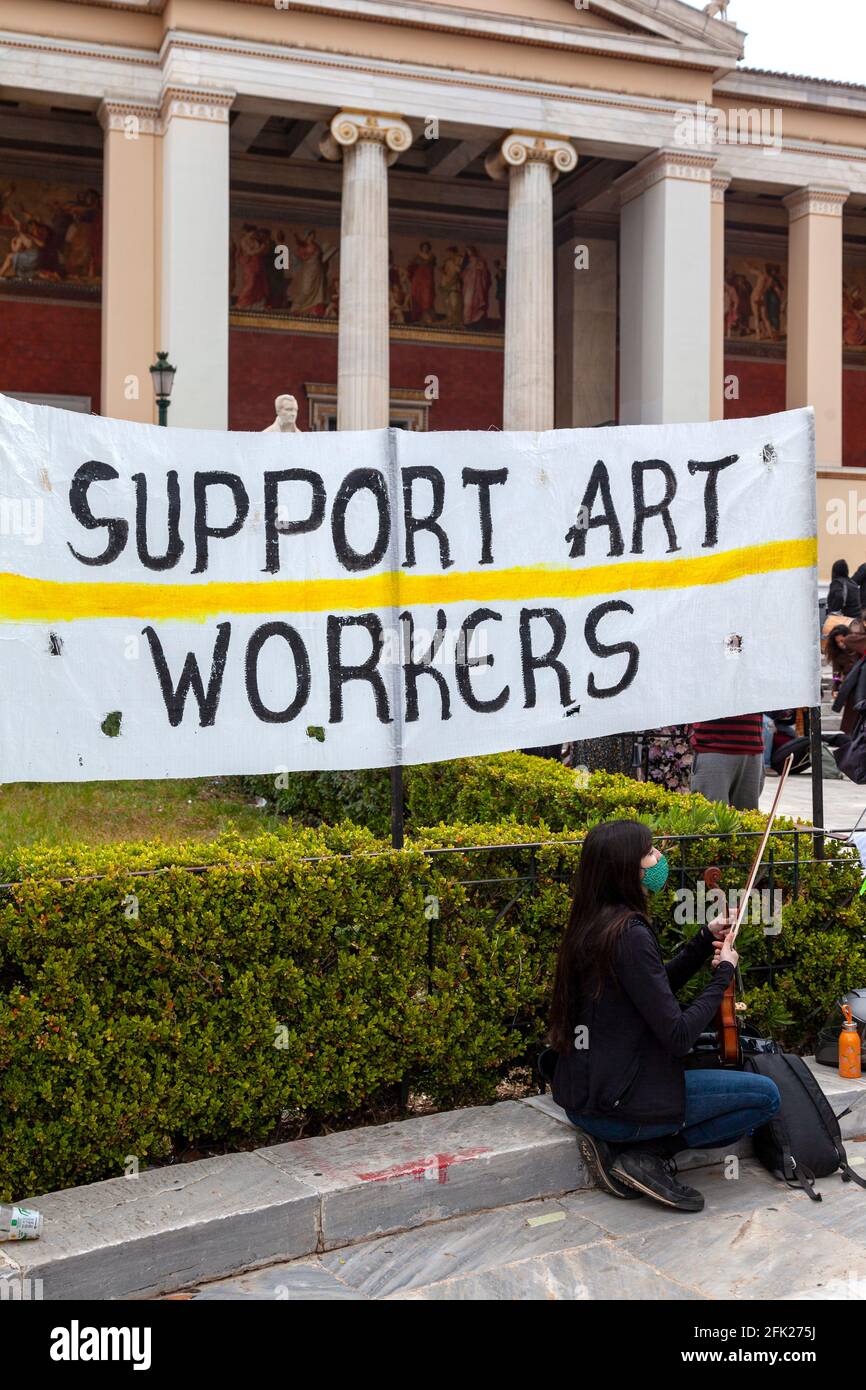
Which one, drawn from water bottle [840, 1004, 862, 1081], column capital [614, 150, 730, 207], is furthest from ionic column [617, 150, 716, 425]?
water bottle [840, 1004, 862, 1081]

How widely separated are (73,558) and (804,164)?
91.8ft

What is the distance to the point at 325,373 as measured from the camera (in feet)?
101

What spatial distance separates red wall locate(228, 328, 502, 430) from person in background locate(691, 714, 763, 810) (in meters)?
21.4

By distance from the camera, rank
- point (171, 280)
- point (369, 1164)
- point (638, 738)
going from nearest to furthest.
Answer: point (369, 1164), point (638, 738), point (171, 280)

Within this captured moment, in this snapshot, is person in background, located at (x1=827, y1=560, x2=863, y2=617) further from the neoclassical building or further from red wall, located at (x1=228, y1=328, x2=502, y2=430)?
red wall, located at (x1=228, y1=328, x2=502, y2=430)

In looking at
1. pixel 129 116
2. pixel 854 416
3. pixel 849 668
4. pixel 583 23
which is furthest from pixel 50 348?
pixel 849 668

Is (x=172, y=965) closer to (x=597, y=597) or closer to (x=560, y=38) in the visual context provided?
(x=597, y=597)

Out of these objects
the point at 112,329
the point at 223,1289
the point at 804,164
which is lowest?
the point at 223,1289

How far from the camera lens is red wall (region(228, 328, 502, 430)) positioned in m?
29.9

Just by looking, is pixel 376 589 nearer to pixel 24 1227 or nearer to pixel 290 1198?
pixel 290 1198

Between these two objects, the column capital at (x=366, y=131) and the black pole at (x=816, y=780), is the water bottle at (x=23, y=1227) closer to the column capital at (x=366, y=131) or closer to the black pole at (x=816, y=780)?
the black pole at (x=816, y=780)

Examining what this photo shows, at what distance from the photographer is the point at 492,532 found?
5.05m

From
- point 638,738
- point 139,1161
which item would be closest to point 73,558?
point 139,1161

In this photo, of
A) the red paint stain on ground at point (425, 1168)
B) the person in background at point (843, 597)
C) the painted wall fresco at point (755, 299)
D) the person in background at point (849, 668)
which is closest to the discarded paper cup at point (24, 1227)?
the red paint stain on ground at point (425, 1168)
